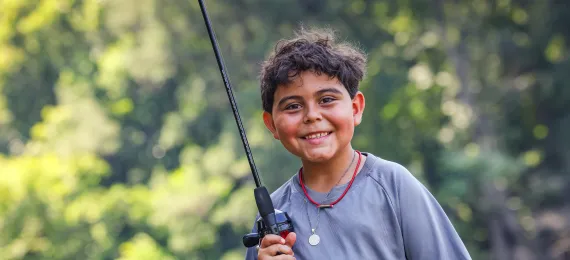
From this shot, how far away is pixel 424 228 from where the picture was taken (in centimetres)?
229

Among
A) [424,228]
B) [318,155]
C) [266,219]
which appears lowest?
[424,228]

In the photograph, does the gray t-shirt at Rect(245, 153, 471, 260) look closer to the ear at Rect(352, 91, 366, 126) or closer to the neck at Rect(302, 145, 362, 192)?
the neck at Rect(302, 145, 362, 192)

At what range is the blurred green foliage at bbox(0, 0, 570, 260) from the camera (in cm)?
1673

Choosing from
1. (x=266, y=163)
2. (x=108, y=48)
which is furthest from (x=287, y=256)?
(x=108, y=48)

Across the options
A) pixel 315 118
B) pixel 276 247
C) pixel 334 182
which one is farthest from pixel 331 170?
pixel 276 247

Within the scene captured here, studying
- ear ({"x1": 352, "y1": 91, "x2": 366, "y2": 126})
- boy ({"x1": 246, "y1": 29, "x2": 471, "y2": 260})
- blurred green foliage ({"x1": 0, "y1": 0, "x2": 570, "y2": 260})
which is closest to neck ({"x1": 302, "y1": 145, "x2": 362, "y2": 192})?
boy ({"x1": 246, "y1": 29, "x2": 471, "y2": 260})

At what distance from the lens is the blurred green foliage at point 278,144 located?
659 inches

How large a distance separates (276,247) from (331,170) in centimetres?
27

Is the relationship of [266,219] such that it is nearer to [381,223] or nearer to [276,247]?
[276,247]

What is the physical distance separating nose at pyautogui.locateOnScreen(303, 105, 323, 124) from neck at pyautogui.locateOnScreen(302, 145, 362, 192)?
119mm

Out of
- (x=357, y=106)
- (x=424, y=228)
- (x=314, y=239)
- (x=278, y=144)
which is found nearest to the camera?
(x=424, y=228)

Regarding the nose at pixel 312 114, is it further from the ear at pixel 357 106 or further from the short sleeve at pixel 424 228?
the short sleeve at pixel 424 228

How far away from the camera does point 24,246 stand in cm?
1612

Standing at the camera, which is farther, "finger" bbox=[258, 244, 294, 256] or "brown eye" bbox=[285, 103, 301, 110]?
"brown eye" bbox=[285, 103, 301, 110]
